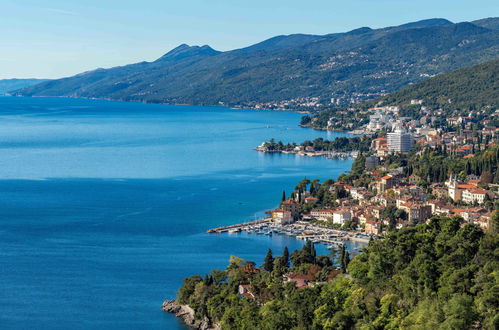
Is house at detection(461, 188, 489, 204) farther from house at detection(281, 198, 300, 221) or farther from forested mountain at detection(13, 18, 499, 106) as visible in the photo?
forested mountain at detection(13, 18, 499, 106)

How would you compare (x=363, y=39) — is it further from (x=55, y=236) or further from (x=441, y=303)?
(x=441, y=303)

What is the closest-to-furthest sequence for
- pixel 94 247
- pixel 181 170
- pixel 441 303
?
1. pixel 441 303
2. pixel 94 247
3. pixel 181 170

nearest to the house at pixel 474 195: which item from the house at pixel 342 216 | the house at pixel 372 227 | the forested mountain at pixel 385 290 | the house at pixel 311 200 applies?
the house at pixel 372 227

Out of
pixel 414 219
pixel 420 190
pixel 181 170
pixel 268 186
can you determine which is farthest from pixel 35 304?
pixel 181 170

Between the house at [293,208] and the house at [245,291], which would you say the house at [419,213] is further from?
the house at [245,291]

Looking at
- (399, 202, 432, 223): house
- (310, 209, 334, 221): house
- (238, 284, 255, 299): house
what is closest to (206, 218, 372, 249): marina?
(310, 209, 334, 221): house
